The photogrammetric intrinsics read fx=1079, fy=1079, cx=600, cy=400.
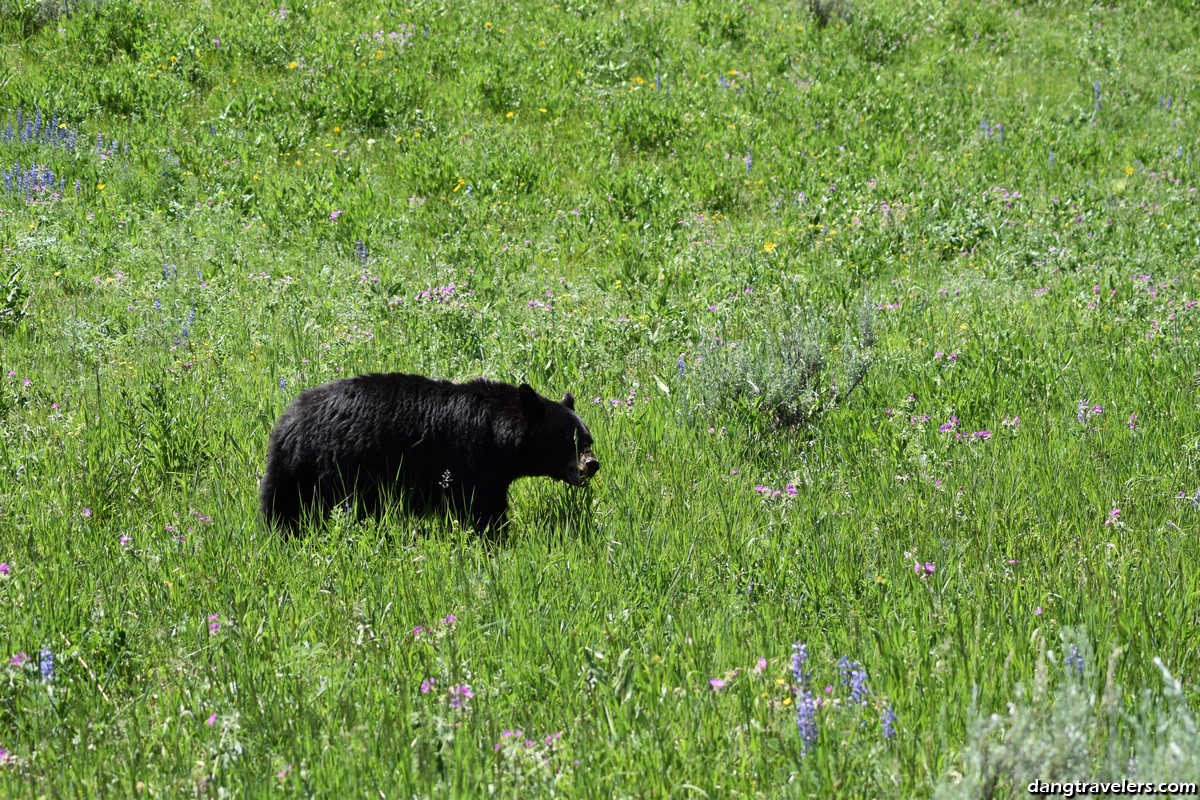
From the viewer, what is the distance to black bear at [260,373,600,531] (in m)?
4.57

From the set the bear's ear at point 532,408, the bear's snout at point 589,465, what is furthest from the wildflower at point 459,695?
the bear's ear at point 532,408

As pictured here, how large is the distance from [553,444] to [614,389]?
1428 mm

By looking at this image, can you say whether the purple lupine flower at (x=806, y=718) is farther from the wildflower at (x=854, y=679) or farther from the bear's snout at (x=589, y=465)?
the bear's snout at (x=589, y=465)

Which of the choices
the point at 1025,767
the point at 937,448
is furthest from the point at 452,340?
the point at 1025,767

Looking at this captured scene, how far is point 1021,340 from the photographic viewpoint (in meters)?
6.64

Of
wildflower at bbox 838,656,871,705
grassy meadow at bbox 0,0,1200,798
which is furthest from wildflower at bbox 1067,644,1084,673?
wildflower at bbox 838,656,871,705

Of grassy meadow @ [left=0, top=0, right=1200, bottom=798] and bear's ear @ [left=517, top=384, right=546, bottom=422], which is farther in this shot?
bear's ear @ [left=517, top=384, right=546, bottom=422]

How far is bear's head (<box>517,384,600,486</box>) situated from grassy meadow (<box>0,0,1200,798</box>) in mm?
195

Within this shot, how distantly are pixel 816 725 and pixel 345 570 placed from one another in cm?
194

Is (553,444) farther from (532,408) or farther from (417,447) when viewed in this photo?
(417,447)

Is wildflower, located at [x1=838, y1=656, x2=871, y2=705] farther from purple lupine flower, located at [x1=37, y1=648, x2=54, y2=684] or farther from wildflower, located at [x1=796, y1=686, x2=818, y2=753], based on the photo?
purple lupine flower, located at [x1=37, y1=648, x2=54, y2=684]

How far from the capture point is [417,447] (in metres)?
4.79

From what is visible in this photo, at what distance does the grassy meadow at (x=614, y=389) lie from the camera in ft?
9.04

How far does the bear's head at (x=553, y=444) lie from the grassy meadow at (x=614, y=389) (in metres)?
0.20
